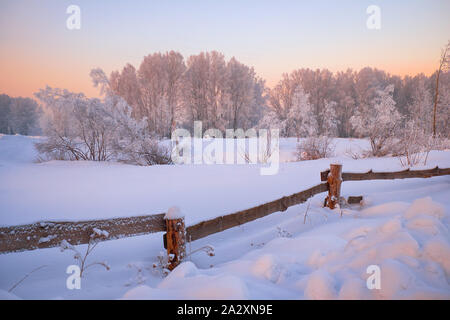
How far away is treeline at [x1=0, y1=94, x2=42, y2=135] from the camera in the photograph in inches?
1414

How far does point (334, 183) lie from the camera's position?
14.8 ft

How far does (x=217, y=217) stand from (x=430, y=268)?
2088 millimetres

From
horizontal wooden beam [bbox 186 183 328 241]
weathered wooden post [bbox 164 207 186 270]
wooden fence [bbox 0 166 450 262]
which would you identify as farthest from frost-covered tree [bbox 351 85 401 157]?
weathered wooden post [bbox 164 207 186 270]

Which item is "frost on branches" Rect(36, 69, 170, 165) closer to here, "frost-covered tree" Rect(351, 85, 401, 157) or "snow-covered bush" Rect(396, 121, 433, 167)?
"snow-covered bush" Rect(396, 121, 433, 167)

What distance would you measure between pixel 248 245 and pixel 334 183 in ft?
7.22

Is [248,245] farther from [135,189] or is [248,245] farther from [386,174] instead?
[135,189]

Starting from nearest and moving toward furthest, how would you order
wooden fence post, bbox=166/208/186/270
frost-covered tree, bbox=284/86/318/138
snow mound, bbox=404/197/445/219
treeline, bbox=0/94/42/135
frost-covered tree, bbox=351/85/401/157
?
wooden fence post, bbox=166/208/186/270 → snow mound, bbox=404/197/445/219 → frost-covered tree, bbox=351/85/401/157 → frost-covered tree, bbox=284/86/318/138 → treeline, bbox=0/94/42/135

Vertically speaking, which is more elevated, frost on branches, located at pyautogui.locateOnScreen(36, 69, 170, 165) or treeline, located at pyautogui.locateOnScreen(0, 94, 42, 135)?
treeline, located at pyautogui.locateOnScreen(0, 94, 42, 135)

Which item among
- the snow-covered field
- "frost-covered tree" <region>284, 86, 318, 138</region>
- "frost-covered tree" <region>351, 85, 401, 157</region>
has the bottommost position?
the snow-covered field

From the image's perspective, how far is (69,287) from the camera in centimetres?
234

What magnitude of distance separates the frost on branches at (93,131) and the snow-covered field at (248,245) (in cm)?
365

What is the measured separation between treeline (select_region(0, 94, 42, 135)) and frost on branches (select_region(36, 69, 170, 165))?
31.5m

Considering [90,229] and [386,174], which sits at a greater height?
[386,174]

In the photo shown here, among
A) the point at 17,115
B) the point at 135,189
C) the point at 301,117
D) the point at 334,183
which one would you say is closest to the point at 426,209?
the point at 334,183
